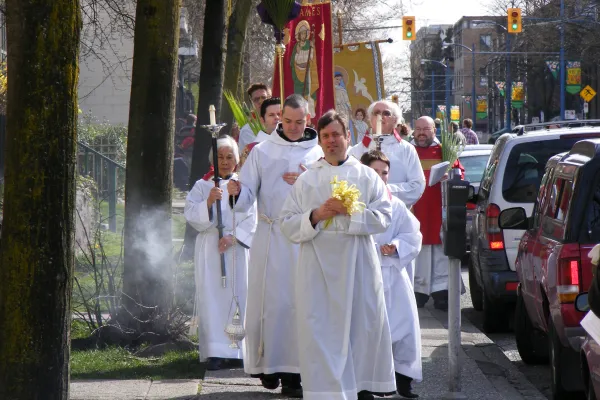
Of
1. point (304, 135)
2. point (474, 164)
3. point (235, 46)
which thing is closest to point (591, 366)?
point (304, 135)

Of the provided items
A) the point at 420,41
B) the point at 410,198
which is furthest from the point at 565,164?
the point at 420,41

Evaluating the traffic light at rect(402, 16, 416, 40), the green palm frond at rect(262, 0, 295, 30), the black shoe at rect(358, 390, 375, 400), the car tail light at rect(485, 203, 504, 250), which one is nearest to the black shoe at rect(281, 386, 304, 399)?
the black shoe at rect(358, 390, 375, 400)

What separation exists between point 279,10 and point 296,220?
123 inches

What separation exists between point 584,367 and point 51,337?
8.59 feet

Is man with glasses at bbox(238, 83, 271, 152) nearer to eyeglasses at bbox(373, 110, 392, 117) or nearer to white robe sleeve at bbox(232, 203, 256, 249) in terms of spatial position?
eyeglasses at bbox(373, 110, 392, 117)

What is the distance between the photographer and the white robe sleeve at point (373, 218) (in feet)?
21.7

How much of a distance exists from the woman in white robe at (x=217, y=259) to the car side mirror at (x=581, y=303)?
2710mm

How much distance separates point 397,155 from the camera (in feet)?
34.4

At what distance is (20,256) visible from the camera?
17.5 feet

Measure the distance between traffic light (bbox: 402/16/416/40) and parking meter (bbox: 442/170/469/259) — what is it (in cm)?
2900

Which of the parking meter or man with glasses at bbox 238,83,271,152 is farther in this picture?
man with glasses at bbox 238,83,271,152

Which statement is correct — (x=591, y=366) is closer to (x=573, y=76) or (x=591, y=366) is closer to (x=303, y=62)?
(x=303, y=62)

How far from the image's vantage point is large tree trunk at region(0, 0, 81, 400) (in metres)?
5.29

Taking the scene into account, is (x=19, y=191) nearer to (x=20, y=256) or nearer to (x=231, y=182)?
(x=20, y=256)
